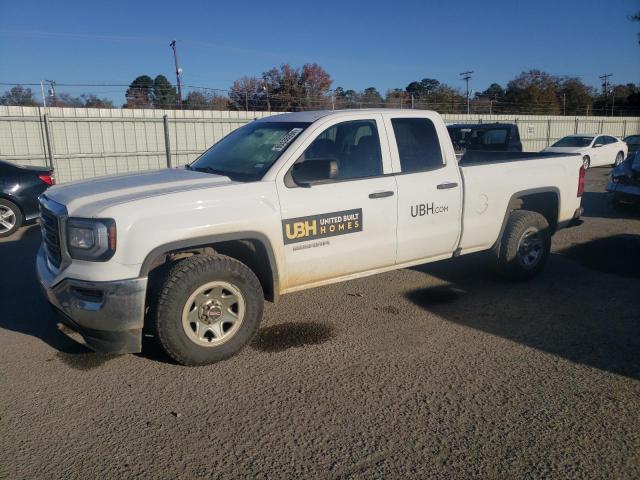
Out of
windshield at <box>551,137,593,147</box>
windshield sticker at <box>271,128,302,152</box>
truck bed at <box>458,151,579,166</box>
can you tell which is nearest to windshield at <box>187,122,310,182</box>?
windshield sticker at <box>271,128,302,152</box>

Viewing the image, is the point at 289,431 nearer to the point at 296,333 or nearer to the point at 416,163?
the point at 296,333

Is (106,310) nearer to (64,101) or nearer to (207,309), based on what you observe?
(207,309)

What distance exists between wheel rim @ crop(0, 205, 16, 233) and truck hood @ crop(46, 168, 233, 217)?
5495 millimetres

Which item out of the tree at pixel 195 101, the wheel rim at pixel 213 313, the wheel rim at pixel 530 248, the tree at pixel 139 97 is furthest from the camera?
the tree at pixel 195 101

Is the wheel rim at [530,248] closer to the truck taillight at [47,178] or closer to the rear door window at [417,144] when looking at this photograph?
the rear door window at [417,144]

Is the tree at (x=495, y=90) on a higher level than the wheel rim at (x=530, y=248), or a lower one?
higher

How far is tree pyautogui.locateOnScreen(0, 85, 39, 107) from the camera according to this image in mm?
16953

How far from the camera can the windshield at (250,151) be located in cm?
436

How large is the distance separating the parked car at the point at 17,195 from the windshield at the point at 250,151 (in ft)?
18.2

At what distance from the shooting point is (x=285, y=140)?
14.6ft

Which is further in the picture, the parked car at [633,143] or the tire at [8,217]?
the parked car at [633,143]

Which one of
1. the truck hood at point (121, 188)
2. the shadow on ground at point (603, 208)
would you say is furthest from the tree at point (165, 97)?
the truck hood at point (121, 188)

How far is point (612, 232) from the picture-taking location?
8883 mm

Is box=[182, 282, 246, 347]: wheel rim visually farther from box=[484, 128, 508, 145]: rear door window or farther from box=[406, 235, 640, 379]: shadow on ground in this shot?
box=[484, 128, 508, 145]: rear door window
